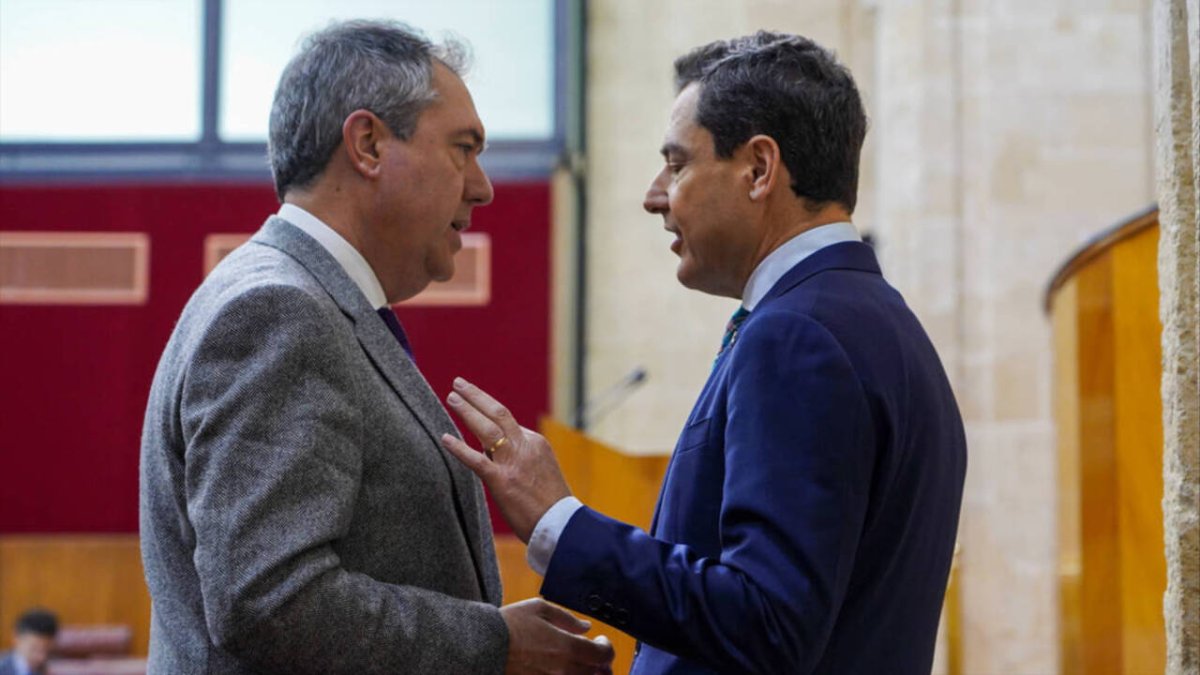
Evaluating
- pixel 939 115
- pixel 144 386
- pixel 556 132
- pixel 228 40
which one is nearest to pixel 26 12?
pixel 228 40

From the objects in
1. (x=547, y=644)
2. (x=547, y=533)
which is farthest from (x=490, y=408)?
(x=547, y=644)

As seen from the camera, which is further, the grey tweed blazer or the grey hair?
the grey hair

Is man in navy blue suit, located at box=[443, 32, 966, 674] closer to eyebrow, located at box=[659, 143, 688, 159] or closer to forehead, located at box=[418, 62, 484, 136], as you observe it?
eyebrow, located at box=[659, 143, 688, 159]

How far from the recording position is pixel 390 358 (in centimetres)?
182

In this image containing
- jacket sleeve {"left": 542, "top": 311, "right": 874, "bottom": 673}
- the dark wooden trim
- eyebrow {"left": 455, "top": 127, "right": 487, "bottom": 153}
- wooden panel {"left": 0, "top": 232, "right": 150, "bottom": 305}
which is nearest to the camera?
jacket sleeve {"left": 542, "top": 311, "right": 874, "bottom": 673}

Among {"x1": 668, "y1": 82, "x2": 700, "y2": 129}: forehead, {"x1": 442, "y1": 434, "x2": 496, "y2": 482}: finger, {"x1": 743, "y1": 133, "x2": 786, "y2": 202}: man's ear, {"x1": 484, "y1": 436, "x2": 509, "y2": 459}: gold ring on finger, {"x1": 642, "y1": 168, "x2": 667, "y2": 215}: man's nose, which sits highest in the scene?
{"x1": 668, "y1": 82, "x2": 700, "y2": 129}: forehead

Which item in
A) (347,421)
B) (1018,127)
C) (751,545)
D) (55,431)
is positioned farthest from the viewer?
(55,431)

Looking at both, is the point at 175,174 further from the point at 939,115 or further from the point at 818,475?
the point at 818,475

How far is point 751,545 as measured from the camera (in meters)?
1.48

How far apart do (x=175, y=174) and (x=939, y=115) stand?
4.81m

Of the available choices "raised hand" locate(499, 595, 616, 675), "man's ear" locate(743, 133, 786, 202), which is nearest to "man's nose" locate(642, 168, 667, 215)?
"man's ear" locate(743, 133, 786, 202)

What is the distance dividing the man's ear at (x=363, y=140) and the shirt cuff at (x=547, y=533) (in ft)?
1.72

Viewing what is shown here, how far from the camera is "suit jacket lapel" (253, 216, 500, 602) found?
5.89 ft

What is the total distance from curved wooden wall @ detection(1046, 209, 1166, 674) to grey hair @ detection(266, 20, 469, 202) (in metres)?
2.39
